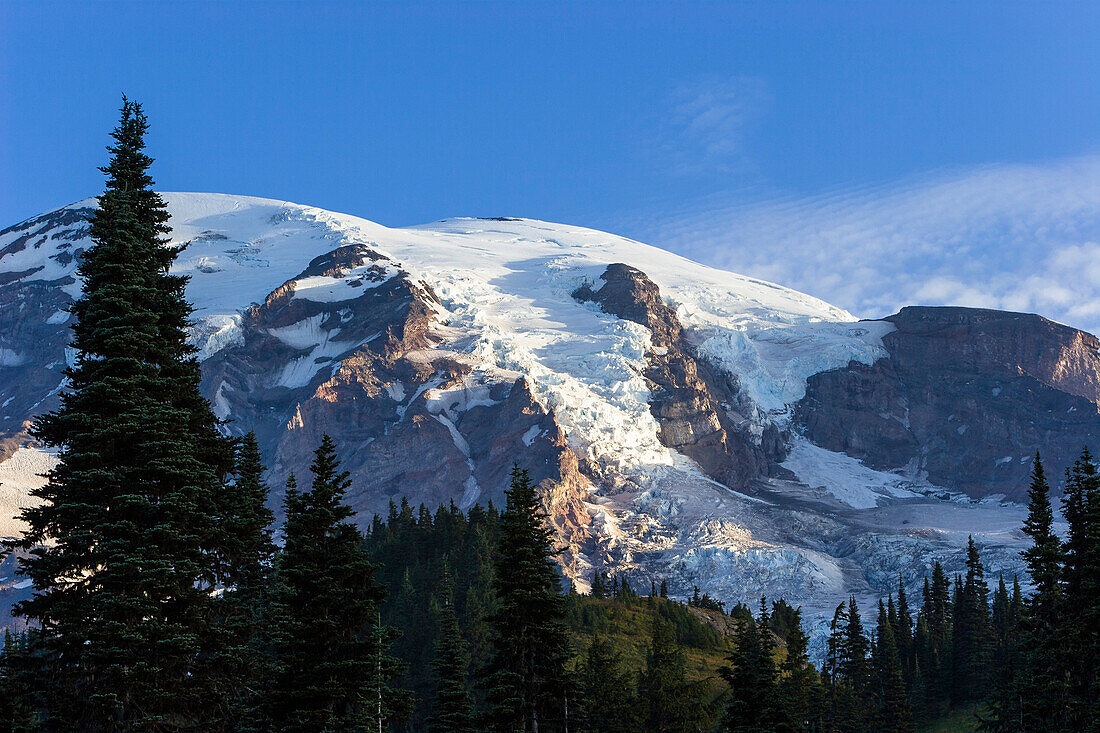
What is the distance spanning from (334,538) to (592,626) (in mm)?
118649

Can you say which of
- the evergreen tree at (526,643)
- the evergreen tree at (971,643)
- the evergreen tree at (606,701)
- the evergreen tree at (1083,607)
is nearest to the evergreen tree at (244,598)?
the evergreen tree at (526,643)

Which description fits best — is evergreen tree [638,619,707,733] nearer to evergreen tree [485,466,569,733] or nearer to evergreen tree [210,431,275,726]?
evergreen tree [485,466,569,733]

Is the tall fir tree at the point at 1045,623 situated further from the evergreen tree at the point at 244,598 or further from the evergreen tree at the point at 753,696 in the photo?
the evergreen tree at the point at 244,598

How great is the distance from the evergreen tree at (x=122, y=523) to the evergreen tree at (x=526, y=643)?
15.0m

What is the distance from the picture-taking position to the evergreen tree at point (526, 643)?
44969 mm

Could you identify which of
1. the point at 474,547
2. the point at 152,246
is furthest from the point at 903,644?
the point at 152,246

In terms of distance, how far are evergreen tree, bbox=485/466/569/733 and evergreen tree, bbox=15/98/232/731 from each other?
1497 centimetres

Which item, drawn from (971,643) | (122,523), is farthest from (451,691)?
(971,643)

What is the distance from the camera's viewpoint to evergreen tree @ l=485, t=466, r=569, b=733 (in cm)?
4497

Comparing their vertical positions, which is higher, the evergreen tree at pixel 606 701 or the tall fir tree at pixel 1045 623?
the tall fir tree at pixel 1045 623

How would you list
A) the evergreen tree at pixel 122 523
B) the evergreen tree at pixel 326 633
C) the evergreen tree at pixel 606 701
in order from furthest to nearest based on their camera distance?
the evergreen tree at pixel 606 701 → the evergreen tree at pixel 326 633 → the evergreen tree at pixel 122 523

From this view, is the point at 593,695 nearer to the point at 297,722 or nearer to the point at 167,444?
the point at 297,722

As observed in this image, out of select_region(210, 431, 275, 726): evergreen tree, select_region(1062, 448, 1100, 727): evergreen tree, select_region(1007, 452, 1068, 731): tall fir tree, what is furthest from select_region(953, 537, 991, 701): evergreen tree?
select_region(210, 431, 275, 726): evergreen tree

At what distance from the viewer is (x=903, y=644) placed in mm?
150250
